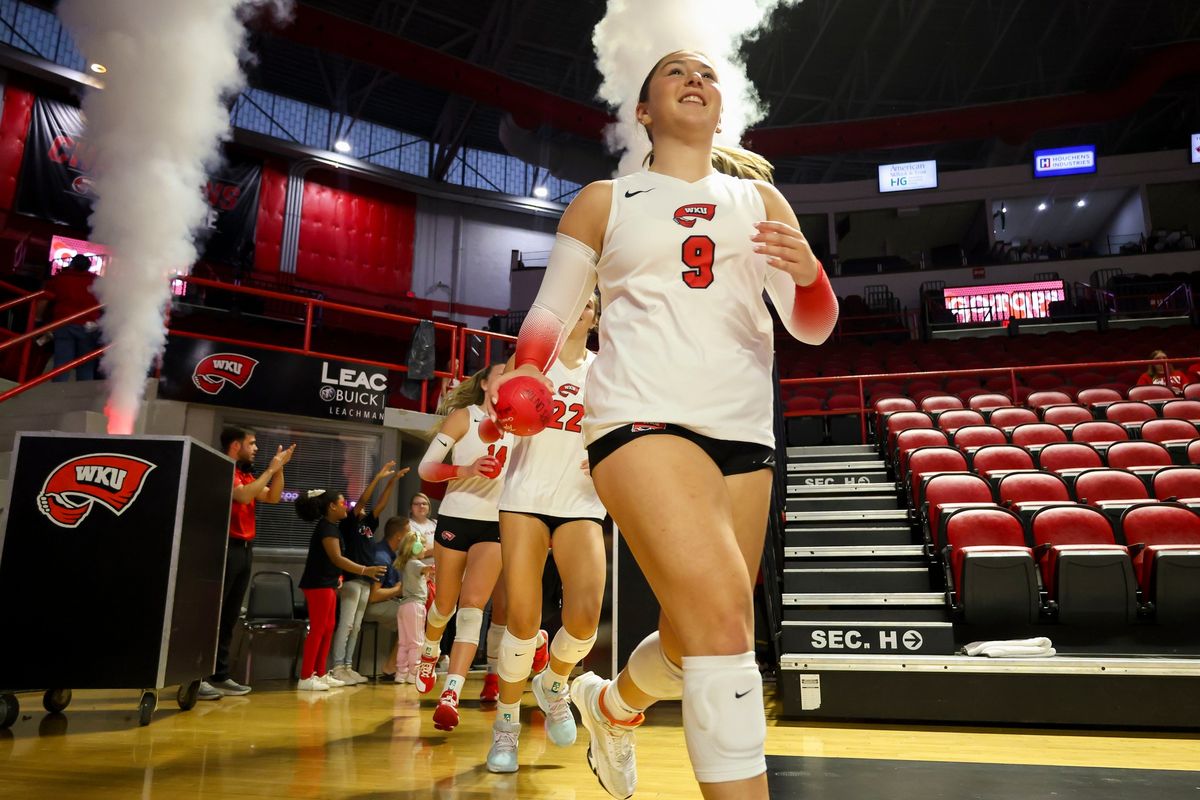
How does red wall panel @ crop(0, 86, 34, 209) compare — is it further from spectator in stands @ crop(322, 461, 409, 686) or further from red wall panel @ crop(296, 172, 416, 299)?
spectator in stands @ crop(322, 461, 409, 686)

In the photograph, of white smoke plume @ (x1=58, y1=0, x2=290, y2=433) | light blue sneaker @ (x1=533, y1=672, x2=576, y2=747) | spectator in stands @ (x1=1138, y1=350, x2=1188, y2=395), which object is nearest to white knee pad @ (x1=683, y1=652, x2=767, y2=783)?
light blue sneaker @ (x1=533, y1=672, x2=576, y2=747)

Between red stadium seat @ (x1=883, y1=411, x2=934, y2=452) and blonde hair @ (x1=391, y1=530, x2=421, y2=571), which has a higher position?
red stadium seat @ (x1=883, y1=411, x2=934, y2=452)

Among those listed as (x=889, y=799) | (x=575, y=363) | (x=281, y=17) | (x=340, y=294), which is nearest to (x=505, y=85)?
(x=281, y=17)

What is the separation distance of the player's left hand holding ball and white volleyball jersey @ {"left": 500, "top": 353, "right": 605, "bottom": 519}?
157cm

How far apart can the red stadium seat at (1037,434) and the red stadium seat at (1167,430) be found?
22 cm

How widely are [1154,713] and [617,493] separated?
3.87 m

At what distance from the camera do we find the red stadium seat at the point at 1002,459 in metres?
6.75

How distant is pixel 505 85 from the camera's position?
16812 mm

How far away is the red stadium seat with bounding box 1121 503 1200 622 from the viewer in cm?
455

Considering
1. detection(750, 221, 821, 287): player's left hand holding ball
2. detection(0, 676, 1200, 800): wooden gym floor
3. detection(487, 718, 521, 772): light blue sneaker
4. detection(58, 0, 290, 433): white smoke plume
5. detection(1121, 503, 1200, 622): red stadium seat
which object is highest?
detection(58, 0, 290, 433): white smoke plume

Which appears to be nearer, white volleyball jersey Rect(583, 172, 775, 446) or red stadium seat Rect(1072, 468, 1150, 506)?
white volleyball jersey Rect(583, 172, 775, 446)

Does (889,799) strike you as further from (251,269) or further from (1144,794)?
(251,269)

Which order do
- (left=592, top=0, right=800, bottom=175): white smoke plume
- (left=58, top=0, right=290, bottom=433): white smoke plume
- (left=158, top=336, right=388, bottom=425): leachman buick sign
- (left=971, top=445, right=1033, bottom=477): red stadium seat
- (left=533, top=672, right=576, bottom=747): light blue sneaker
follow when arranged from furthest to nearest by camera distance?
(left=592, top=0, right=800, bottom=175): white smoke plume
(left=58, top=0, right=290, bottom=433): white smoke plume
(left=158, top=336, right=388, bottom=425): leachman buick sign
(left=971, top=445, right=1033, bottom=477): red stadium seat
(left=533, top=672, right=576, bottom=747): light blue sneaker

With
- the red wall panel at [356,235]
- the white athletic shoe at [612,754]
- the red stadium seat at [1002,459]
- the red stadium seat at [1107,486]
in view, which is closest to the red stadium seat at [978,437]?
the red stadium seat at [1002,459]
